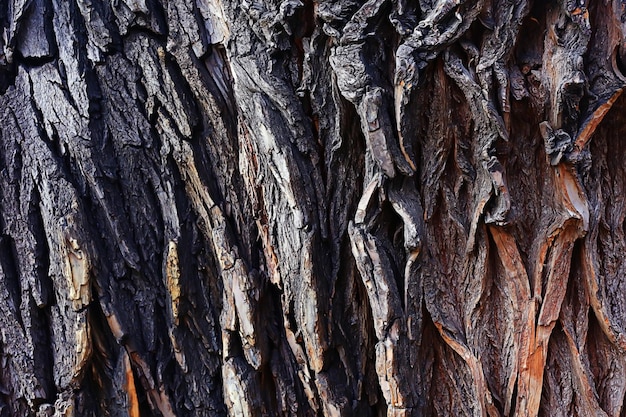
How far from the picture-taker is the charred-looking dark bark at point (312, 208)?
139 cm

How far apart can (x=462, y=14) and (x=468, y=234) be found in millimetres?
509

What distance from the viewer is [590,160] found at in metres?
1.40

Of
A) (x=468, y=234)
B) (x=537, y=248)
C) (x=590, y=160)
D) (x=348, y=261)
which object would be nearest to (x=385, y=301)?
(x=348, y=261)

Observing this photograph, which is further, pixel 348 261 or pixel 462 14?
pixel 348 261

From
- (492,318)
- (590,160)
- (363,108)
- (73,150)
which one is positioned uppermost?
(73,150)

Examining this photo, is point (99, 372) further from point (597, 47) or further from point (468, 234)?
point (597, 47)

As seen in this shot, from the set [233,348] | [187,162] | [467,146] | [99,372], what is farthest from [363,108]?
[99,372]

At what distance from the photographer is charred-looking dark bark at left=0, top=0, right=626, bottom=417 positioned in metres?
1.39

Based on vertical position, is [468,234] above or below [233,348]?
above

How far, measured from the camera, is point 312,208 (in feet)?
4.83

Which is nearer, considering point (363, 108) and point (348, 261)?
point (363, 108)

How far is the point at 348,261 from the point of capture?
1.49 m

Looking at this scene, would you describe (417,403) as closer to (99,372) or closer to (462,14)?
(99,372)

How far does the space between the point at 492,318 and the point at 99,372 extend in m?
0.99
